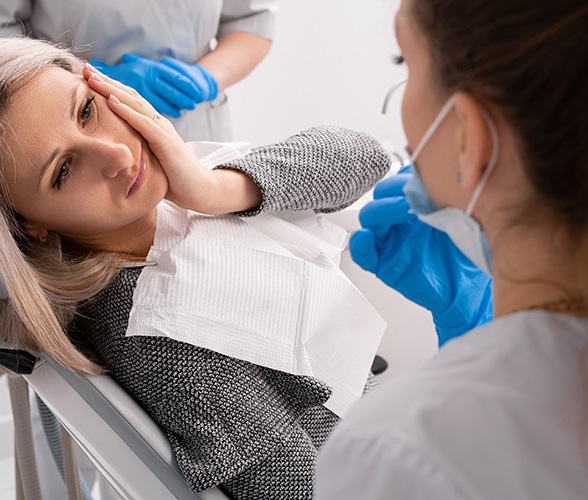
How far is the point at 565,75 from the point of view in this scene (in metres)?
0.56

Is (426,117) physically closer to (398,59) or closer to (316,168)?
(398,59)

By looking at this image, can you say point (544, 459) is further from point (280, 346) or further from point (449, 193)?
point (280, 346)

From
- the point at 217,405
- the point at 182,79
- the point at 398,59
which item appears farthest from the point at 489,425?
the point at 182,79

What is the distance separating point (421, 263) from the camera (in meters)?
1.24

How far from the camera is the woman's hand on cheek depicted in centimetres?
113

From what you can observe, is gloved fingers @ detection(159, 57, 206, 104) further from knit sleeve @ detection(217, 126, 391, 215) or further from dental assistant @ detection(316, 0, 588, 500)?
dental assistant @ detection(316, 0, 588, 500)

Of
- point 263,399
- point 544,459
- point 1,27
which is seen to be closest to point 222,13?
point 1,27

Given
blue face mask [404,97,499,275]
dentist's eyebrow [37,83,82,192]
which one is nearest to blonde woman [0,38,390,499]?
dentist's eyebrow [37,83,82,192]

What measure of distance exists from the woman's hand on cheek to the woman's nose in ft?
0.20

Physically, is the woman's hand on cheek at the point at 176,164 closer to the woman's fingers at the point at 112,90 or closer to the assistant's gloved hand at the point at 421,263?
the woman's fingers at the point at 112,90

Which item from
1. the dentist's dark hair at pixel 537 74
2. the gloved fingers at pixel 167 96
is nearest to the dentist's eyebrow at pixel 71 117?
the gloved fingers at pixel 167 96

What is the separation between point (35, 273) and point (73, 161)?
0.17 meters

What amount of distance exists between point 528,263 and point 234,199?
65 cm

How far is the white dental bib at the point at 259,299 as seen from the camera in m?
1.10
